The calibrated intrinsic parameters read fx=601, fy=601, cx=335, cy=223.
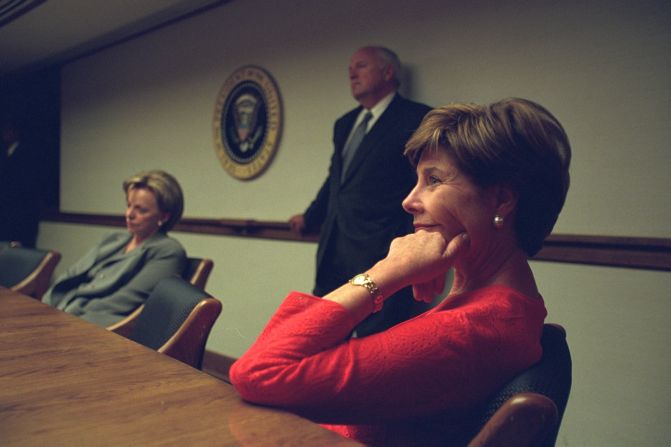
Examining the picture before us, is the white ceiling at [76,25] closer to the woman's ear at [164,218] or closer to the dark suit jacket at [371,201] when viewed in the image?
the dark suit jacket at [371,201]

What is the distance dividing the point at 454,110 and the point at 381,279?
34cm

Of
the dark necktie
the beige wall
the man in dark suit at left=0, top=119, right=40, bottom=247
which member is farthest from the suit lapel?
the man in dark suit at left=0, top=119, right=40, bottom=247

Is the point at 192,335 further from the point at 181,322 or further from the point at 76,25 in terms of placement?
the point at 76,25

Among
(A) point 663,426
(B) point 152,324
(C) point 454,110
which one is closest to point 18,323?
(B) point 152,324

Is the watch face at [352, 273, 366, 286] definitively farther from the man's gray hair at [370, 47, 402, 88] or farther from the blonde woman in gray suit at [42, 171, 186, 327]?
the man's gray hair at [370, 47, 402, 88]

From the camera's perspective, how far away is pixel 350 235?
2.98 metres

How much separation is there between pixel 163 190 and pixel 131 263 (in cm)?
40

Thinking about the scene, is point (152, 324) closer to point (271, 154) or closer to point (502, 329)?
point (502, 329)

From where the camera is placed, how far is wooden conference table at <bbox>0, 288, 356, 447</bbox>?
33.1 inches

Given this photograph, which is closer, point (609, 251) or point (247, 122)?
point (609, 251)

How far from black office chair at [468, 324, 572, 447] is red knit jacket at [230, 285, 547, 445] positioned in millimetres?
33

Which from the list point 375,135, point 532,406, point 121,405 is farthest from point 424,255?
point 375,135

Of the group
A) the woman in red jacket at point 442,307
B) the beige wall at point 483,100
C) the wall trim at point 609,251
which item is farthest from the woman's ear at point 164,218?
the woman in red jacket at point 442,307

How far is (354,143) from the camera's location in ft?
10.4
